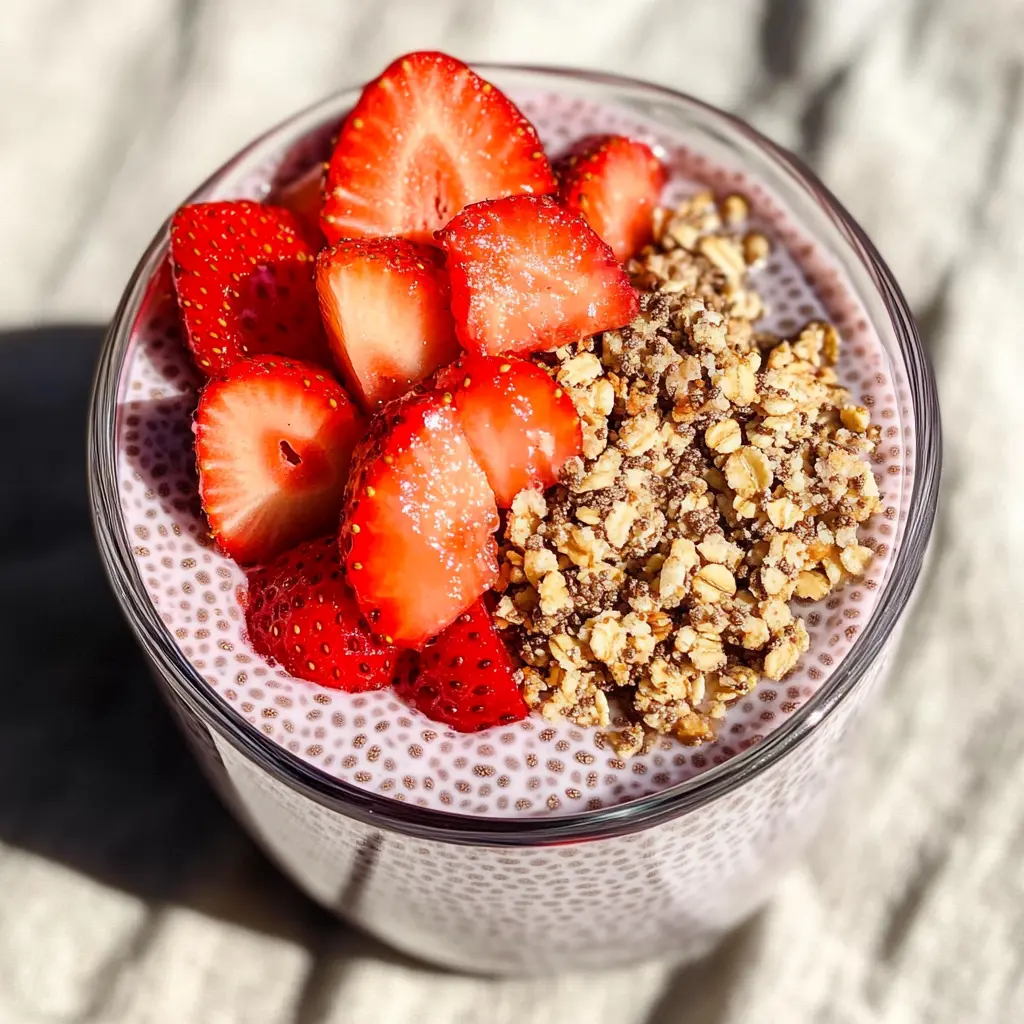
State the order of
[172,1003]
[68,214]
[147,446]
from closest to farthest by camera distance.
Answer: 1. [147,446]
2. [172,1003]
3. [68,214]

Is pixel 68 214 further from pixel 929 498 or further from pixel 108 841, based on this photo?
pixel 929 498

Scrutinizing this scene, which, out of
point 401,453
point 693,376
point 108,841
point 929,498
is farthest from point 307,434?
point 108,841

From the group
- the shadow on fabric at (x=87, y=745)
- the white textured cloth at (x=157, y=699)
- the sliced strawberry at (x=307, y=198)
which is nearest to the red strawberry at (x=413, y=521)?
the sliced strawberry at (x=307, y=198)

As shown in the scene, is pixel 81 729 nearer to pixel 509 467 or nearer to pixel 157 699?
pixel 157 699

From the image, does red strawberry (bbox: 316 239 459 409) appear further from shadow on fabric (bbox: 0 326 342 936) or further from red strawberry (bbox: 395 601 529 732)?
shadow on fabric (bbox: 0 326 342 936)

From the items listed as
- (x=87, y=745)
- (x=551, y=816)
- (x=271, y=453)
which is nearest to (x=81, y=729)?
(x=87, y=745)

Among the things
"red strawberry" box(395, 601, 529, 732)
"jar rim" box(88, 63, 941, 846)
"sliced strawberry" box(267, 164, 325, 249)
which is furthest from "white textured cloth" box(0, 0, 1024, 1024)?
"sliced strawberry" box(267, 164, 325, 249)
